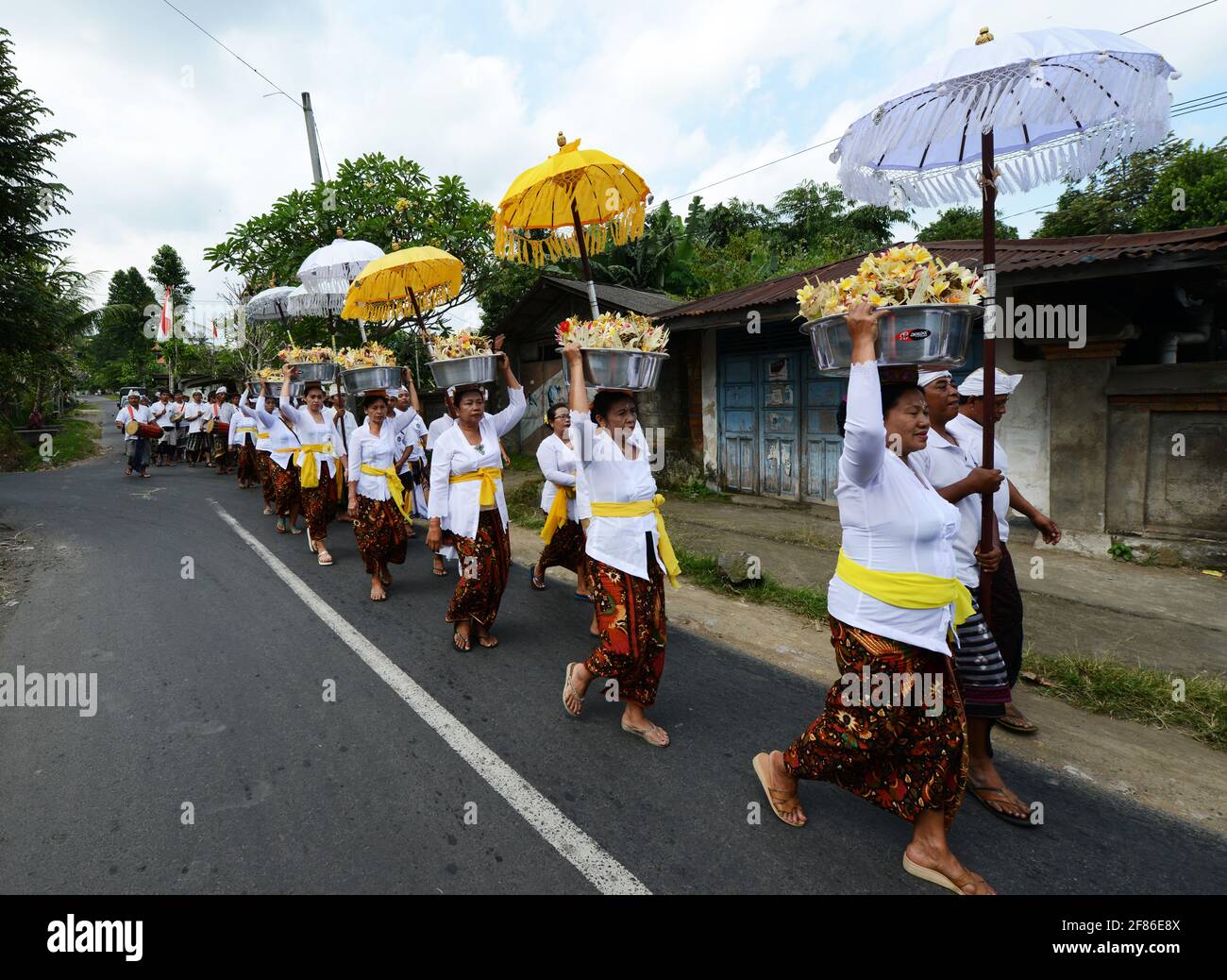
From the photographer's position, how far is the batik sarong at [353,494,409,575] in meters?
6.21

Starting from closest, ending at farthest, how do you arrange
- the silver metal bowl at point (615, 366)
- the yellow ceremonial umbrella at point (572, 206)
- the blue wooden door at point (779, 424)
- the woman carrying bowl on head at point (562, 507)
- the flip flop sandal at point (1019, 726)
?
the silver metal bowl at point (615, 366) → the flip flop sandal at point (1019, 726) → the yellow ceremonial umbrella at point (572, 206) → the woman carrying bowl on head at point (562, 507) → the blue wooden door at point (779, 424)

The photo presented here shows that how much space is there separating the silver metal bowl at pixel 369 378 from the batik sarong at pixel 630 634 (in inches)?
147

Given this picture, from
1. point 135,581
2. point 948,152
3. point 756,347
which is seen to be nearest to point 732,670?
point 948,152

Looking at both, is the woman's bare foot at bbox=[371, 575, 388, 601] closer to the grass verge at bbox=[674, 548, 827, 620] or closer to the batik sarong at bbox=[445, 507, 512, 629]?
the batik sarong at bbox=[445, 507, 512, 629]

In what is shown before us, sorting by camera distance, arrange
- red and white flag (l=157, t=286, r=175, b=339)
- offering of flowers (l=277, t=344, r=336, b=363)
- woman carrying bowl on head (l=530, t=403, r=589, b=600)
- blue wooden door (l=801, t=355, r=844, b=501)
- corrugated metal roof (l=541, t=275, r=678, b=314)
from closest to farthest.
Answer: woman carrying bowl on head (l=530, t=403, r=589, b=600)
offering of flowers (l=277, t=344, r=336, b=363)
blue wooden door (l=801, t=355, r=844, b=501)
corrugated metal roof (l=541, t=275, r=678, b=314)
red and white flag (l=157, t=286, r=175, b=339)

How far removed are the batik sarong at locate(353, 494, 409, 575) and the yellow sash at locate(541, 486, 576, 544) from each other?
4.83 feet

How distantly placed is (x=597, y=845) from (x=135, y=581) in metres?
6.05

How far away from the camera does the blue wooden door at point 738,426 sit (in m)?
10.6

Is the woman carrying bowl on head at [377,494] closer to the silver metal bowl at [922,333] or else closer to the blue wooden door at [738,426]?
the silver metal bowl at [922,333]

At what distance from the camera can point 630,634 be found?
349 cm

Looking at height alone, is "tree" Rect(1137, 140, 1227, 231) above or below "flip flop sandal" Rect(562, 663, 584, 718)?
above

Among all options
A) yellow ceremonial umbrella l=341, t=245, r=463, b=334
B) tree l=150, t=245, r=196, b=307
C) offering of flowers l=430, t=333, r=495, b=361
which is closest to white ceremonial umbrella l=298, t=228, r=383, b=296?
yellow ceremonial umbrella l=341, t=245, r=463, b=334

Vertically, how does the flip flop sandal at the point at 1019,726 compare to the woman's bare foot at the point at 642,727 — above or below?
below

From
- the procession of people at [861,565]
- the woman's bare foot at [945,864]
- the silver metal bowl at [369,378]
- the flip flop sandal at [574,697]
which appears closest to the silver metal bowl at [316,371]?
the silver metal bowl at [369,378]
